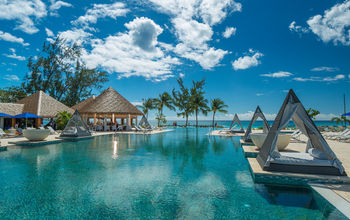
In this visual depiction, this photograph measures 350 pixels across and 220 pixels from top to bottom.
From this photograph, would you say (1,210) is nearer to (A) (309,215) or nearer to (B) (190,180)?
(B) (190,180)

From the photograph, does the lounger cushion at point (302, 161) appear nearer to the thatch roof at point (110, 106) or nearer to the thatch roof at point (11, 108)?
the thatch roof at point (110, 106)

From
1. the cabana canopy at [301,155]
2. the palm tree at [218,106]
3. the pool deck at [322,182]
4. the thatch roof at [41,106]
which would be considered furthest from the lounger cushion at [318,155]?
the palm tree at [218,106]

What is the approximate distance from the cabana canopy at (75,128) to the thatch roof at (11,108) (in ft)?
31.8

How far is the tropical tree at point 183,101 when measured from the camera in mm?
36469

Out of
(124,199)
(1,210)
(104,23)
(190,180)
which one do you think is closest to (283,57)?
(104,23)

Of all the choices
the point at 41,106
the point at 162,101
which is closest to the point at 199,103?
the point at 162,101

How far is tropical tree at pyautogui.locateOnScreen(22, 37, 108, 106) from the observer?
1201 inches

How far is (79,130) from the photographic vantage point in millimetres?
14258

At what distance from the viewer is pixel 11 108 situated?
19906mm

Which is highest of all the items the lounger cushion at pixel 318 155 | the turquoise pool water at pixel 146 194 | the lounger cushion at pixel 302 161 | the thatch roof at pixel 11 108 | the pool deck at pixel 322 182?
the thatch roof at pixel 11 108

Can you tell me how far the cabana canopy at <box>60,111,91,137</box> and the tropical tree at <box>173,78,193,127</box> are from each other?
23168mm

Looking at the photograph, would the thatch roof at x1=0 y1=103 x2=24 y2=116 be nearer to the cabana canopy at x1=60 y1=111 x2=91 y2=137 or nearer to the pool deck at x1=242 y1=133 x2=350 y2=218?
the cabana canopy at x1=60 y1=111 x2=91 y2=137

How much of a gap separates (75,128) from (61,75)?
21926 millimetres

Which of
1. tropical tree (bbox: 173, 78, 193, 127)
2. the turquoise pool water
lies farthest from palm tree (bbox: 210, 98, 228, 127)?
the turquoise pool water
